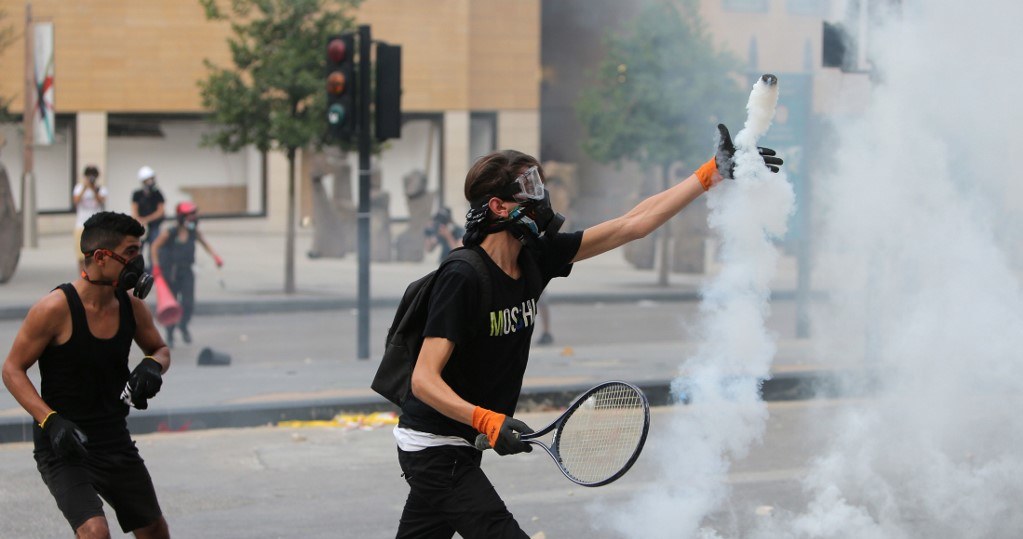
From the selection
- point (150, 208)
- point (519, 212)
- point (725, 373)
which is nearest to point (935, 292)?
point (725, 373)

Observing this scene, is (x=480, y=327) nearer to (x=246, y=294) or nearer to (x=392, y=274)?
(x=246, y=294)

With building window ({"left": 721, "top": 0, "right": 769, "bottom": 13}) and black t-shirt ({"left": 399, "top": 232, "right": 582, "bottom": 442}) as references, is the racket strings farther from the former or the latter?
building window ({"left": 721, "top": 0, "right": 769, "bottom": 13})

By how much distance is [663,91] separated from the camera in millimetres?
16922

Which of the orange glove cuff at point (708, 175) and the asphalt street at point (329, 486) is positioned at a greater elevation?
the orange glove cuff at point (708, 175)

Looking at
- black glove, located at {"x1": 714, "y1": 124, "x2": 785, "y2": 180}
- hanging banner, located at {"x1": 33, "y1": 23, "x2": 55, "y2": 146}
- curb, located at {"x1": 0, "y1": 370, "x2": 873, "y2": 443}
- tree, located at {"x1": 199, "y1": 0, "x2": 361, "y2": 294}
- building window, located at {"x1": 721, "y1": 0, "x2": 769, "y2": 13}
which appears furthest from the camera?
hanging banner, located at {"x1": 33, "y1": 23, "x2": 55, "y2": 146}

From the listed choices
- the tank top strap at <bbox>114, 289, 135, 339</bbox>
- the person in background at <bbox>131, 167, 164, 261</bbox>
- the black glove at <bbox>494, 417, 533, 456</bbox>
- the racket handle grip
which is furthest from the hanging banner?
the black glove at <bbox>494, 417, 533, 456</bbox>

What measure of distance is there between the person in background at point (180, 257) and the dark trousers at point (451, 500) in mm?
8030

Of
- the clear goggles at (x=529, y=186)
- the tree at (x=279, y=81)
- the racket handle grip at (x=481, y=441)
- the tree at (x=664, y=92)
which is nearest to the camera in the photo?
the racket handle grip at (x=481, y=441)

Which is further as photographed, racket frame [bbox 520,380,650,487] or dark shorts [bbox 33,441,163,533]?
dark shorts [bbox 33,441,163,533]

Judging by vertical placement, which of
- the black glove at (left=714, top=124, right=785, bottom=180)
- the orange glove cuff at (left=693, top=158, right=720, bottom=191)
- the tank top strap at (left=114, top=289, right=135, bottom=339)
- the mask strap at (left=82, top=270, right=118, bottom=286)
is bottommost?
the tank top strap at (left=114, top=289, right=135, bottom=339)

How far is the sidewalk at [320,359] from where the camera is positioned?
7.70 meters

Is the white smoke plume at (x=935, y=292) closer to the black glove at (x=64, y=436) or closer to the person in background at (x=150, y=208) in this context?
the black glove at (x=64, y=436)

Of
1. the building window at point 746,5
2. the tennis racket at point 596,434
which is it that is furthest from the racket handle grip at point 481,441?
the building window at point 746,5

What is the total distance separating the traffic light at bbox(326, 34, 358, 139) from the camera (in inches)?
390
